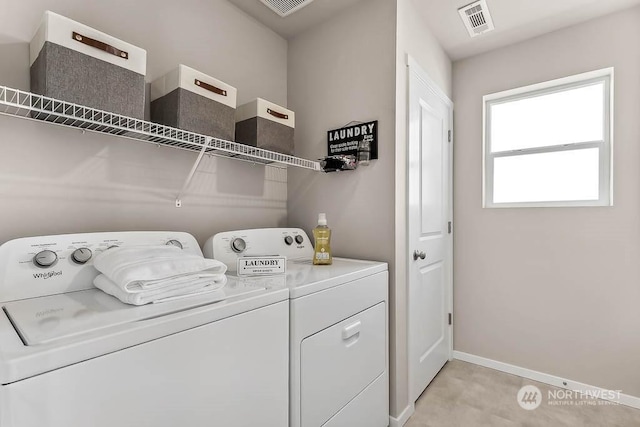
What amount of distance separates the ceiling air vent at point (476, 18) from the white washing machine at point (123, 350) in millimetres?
2079

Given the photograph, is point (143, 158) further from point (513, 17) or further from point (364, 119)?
point (513, 17)

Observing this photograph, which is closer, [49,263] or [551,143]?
[49,263]

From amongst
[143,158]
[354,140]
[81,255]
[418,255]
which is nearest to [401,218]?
[418,255]

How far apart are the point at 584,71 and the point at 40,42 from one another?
2974mm

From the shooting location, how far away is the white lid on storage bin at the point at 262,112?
1.68m

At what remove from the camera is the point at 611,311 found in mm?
2021

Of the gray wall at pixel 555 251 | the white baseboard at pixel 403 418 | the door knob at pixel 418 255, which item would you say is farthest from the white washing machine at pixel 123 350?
the gray wall at pixel 555 251

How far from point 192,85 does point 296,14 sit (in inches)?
41.4

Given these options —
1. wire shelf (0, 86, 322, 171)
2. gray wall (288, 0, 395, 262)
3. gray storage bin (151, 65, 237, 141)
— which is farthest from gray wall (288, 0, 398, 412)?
gray storage bin (151, 65, 237, 141)

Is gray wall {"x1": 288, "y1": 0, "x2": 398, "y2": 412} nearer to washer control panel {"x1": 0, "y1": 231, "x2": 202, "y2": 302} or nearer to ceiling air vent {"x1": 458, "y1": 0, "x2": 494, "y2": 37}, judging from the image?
ceiling air vent {"x1": 458, "y1": 0, "x2": 494, "y2": 37}

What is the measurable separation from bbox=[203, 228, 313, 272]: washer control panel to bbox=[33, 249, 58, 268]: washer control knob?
1.96 feet

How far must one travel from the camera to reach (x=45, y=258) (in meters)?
1.02

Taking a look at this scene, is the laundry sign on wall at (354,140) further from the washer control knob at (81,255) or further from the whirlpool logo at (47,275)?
the whirlpool logo at (47,275)

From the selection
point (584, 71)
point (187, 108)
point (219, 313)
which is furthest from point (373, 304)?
point (584, 71)
